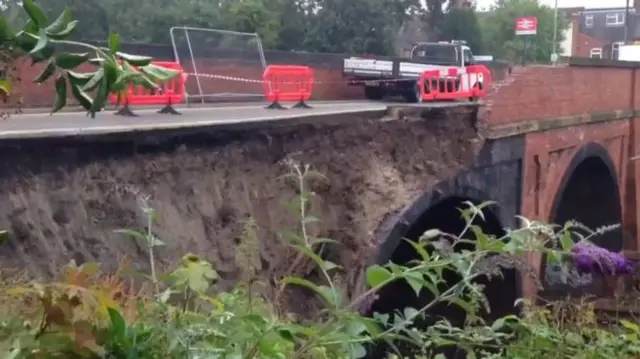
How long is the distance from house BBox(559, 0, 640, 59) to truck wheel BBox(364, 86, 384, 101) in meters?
41.2

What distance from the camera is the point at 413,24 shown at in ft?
148

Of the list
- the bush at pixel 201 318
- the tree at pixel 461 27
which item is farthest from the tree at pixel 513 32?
the bush at pixel 201 318

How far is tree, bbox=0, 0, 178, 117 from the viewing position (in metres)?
1.69

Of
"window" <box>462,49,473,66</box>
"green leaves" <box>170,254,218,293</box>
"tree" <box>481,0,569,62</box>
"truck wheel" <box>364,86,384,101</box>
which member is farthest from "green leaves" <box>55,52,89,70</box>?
"tree" <box>481,0,569,62</box>

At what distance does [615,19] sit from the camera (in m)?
73.5

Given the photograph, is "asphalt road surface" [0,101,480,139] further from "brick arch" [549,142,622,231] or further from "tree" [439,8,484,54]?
"tree" [439,8,484,54]

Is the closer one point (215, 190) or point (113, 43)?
point (113, 43)

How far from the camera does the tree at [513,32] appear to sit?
5138 cm

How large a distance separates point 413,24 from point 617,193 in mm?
24766

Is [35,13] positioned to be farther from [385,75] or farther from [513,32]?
[513,32]

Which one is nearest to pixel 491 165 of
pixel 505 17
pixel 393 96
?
pixel 393 96

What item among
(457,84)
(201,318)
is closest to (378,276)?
(201,318)

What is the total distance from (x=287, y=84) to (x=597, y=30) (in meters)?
62.0

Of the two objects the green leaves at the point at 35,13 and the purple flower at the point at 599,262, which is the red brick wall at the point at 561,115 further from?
the green leaves at the point at 35,13
